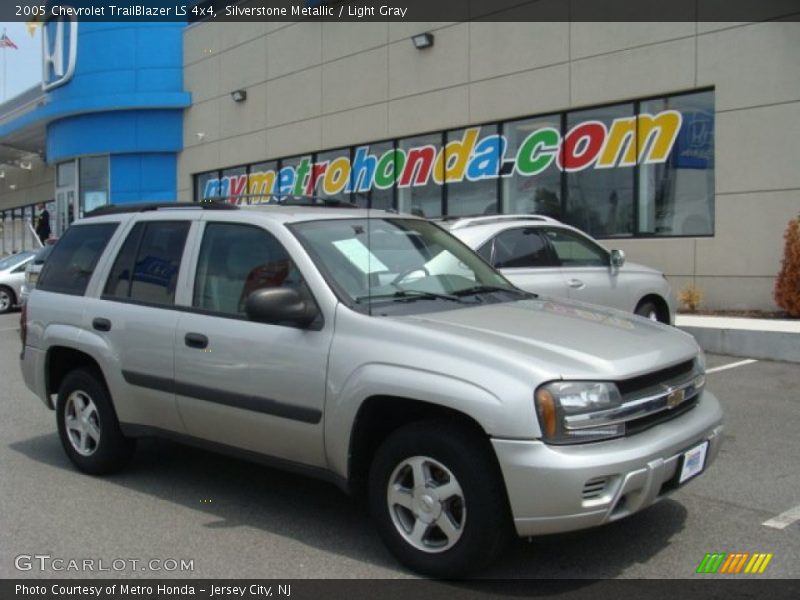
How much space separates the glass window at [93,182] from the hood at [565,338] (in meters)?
24.5

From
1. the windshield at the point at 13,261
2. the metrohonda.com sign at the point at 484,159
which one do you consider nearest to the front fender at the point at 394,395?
the metrohonda.com sign at the point at 484,159

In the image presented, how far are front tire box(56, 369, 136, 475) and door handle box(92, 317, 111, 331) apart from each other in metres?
0.36

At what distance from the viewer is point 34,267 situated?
1397 cm

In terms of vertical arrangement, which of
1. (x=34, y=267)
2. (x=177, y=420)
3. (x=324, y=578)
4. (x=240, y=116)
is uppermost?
(x=240, y=116)

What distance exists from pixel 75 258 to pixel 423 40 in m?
12.1

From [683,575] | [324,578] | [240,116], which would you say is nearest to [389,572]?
[324,578]

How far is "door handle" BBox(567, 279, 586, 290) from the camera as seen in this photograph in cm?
850

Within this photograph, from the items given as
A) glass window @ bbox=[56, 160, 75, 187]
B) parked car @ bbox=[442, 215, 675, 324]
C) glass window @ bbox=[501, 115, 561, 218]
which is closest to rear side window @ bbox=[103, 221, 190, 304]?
parked car @ bbox=[442, 215, 675, 324]

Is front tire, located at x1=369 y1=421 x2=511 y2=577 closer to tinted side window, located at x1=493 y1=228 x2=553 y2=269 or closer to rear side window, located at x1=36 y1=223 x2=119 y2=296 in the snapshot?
rear side window, located at x1=36 y1=223 x2=119 y2=296

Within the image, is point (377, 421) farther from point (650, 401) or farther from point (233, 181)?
point (233, 181)

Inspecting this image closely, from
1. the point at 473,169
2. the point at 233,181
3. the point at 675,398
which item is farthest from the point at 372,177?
the point at 675,398

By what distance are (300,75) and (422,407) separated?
690 inches

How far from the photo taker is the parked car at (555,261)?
813 centimetres

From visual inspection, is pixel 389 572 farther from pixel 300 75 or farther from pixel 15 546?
pixel 300 75
